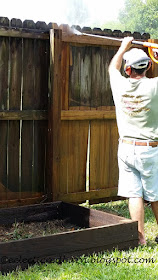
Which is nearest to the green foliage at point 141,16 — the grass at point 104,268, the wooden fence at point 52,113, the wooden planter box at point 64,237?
the wooden fence at point 52,113

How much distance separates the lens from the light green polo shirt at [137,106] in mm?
5031

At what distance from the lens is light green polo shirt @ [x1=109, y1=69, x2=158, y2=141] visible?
5.03 meters

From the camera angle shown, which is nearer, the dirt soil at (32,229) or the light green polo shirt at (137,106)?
the light green polo shirt at (137,106)

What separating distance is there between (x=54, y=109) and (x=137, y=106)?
132 centimetres

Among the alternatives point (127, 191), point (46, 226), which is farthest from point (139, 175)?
point (46, 226)

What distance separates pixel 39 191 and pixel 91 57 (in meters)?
1.79

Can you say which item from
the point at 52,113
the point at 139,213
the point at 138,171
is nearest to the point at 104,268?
the point at 139,213

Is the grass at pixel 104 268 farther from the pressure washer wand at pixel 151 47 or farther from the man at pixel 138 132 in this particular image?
the pressure washer wand at pixel 151 47

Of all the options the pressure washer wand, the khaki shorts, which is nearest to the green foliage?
the pressure washer wand

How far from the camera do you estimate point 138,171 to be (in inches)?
206

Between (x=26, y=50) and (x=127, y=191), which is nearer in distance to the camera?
(x=127, y=191)

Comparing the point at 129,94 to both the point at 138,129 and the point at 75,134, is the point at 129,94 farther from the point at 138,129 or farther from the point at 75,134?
the point at 75,134

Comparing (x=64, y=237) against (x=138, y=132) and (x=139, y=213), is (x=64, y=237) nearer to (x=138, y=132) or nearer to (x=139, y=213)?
(x=139, y=213)

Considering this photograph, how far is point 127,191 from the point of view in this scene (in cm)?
521
